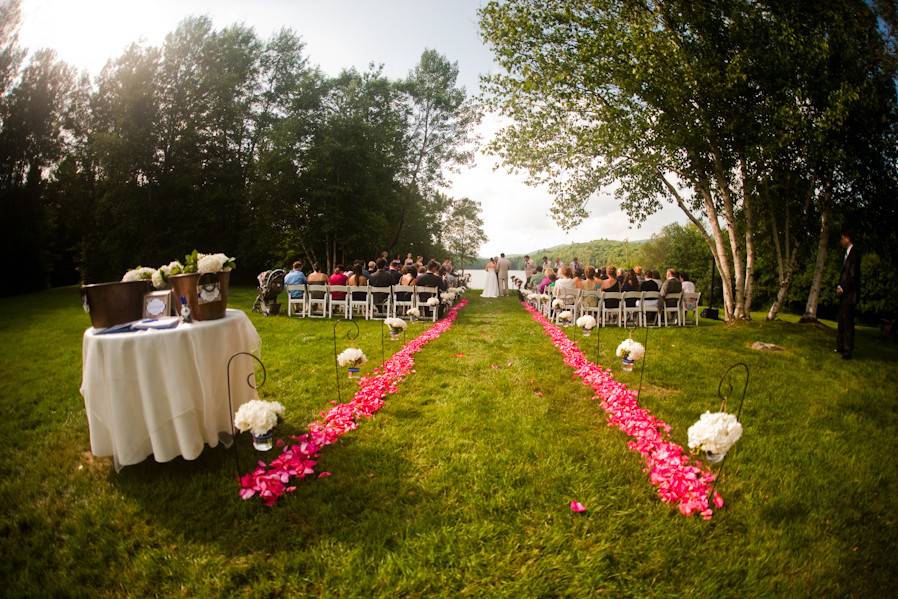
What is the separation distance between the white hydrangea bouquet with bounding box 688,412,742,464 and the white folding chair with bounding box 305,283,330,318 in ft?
33.0

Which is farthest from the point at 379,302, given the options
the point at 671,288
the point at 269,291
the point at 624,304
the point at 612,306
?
the point at 671,288

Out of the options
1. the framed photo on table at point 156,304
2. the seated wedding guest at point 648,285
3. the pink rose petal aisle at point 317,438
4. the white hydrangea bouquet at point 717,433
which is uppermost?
the seated wedding guest at point 648,285

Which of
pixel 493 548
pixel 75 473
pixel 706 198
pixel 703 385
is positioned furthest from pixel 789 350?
pixel 75 473

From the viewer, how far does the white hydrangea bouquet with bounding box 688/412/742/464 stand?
260cm

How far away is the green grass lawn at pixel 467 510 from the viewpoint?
2.23 meters

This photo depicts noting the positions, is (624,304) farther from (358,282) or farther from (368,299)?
(358,282)

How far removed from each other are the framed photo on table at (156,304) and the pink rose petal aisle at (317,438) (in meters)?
1.60

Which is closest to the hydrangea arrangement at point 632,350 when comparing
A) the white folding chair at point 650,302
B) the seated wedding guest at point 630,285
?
the white folding chair at point 650,302

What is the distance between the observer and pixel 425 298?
11234mm

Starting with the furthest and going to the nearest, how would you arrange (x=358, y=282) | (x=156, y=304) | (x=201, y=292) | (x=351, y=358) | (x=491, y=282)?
(x=491, y=282), (x=358, y=282), (x=351, y=358), (x=156, y=304), (x=201, y=292)

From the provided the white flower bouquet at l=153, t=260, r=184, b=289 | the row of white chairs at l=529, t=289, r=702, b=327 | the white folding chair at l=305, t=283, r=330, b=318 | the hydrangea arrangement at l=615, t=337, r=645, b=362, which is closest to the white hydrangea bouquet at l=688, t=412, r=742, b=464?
the hydrangea arrangement at l=615, t=337, r=645, b=362

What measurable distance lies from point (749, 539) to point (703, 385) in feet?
11.6

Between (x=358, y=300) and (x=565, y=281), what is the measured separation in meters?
6.11

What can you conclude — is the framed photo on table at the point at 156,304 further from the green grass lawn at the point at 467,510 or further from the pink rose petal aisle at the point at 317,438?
the pink rose petal aisle at the point at 317,438
